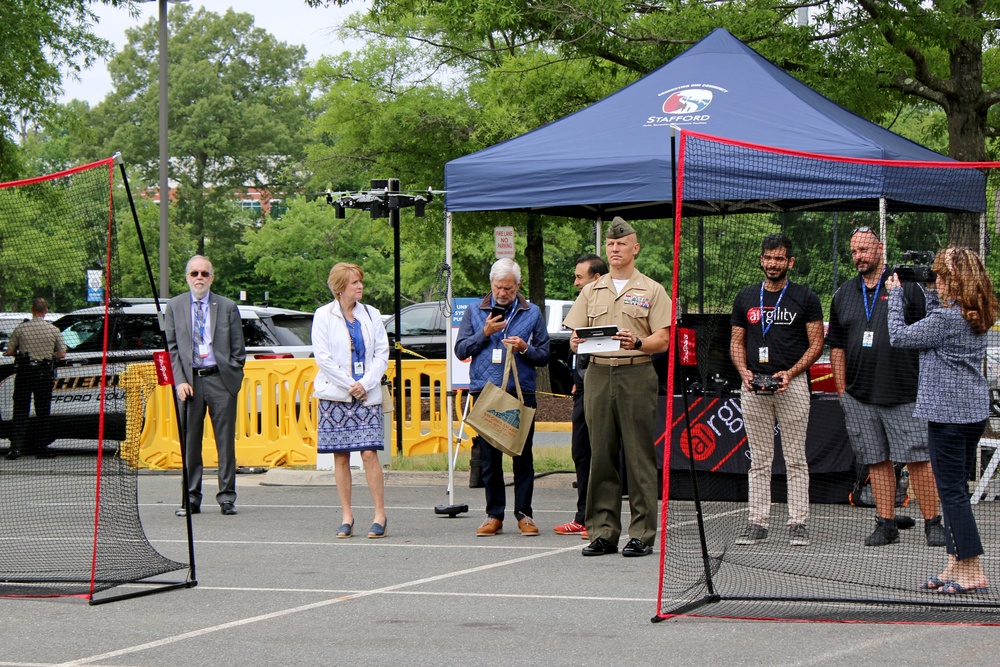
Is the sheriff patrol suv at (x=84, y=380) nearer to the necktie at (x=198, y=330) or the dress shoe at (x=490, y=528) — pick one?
the necktie at (x=198, y=330)

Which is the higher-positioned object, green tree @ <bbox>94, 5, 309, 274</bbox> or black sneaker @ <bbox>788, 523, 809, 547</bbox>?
green tree @ <bbox>94, 5, 309, 274</bbox>

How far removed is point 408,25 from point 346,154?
2881 millimetres

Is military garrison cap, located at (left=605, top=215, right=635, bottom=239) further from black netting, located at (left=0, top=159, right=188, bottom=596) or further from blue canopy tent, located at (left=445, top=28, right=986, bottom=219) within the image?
black netting, located at (left=0, top=159, right=188, bottom=596)

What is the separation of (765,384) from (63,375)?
464 cm

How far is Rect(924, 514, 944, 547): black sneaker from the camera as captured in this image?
8414mm

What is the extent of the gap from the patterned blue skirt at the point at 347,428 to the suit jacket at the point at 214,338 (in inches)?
68.0

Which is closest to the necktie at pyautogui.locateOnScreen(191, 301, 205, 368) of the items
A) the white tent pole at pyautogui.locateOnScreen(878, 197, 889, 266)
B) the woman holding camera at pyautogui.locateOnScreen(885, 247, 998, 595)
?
the white tent pole at pyautogui.locateOnScreen(878, 197, 889, 266)

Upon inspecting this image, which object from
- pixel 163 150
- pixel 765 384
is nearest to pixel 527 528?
pixel 765 384

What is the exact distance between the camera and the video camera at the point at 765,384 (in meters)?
8.62

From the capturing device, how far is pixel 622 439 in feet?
27.5

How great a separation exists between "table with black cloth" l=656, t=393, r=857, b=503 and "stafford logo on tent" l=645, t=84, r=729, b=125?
92.6 inches

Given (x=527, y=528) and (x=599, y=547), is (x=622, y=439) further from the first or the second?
(x=527, y=528)

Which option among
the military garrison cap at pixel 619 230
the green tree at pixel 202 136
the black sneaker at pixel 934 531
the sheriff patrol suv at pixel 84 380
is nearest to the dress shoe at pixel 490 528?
the military garrison cap at pixel 619 230

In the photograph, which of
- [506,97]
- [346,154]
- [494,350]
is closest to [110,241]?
[494,350]
